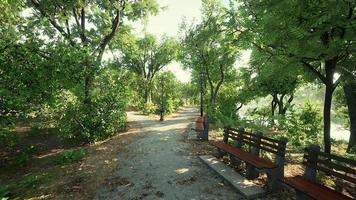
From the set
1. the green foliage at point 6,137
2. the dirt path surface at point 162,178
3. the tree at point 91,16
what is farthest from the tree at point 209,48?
the green foliage at point 6,137

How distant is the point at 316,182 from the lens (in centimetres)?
478

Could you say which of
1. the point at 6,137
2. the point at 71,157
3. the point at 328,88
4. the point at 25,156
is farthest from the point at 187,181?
the point at 25,156

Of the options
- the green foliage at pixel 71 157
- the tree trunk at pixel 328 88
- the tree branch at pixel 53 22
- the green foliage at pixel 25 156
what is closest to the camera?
the tree trunk at pixel 328 88

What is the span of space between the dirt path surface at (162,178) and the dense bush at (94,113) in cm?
311

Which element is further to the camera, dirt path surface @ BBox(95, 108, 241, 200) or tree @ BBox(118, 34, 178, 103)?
tree @ BBox(118, 34, 178, 103)

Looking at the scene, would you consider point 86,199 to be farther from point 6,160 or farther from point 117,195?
point 6,160

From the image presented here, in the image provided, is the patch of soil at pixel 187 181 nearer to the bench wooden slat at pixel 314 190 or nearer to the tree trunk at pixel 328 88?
the bench wooden slat at pixel 314 190

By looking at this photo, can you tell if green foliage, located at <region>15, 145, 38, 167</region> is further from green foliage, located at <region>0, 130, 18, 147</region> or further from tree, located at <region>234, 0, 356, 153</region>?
tree, located at <region>234, 0, 356, 153</region>

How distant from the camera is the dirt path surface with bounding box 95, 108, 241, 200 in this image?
5914mm

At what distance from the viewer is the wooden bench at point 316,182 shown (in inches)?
158

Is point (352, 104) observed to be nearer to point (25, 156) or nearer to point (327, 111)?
point (327, 111)

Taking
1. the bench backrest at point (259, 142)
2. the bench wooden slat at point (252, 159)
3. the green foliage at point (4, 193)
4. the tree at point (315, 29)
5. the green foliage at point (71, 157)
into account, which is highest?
the tree at point (315, 29)

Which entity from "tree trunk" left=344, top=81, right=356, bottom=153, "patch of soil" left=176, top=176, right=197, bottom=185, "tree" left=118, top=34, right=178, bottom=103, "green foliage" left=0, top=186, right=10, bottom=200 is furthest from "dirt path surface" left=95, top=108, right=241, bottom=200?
"tree" left=118, top=34, right=178, bottom=103

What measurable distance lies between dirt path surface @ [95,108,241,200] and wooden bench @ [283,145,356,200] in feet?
4.87
